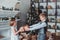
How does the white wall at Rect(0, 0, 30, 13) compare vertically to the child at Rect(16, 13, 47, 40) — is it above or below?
above

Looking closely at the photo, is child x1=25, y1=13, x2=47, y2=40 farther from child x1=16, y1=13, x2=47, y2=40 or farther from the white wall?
the white wall

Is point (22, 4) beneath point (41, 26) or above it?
above

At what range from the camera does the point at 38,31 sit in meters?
1.01

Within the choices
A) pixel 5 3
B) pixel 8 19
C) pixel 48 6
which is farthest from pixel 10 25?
pixel 48 6

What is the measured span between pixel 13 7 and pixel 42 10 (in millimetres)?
218

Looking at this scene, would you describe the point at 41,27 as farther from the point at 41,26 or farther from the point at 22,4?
the point at 22,4

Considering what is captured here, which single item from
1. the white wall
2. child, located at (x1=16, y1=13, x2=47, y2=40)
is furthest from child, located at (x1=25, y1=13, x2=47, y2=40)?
the white wall

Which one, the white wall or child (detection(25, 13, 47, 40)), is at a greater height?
the white wall

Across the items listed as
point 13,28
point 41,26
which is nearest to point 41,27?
point 41,26

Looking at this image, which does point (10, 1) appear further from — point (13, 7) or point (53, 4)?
point (53, 4)

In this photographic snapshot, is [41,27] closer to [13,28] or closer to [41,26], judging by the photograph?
[41,26]

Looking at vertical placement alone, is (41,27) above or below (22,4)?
below

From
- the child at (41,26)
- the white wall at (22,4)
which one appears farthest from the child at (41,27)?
the white wall at (22,4)

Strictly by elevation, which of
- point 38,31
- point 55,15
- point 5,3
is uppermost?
point 5,3
